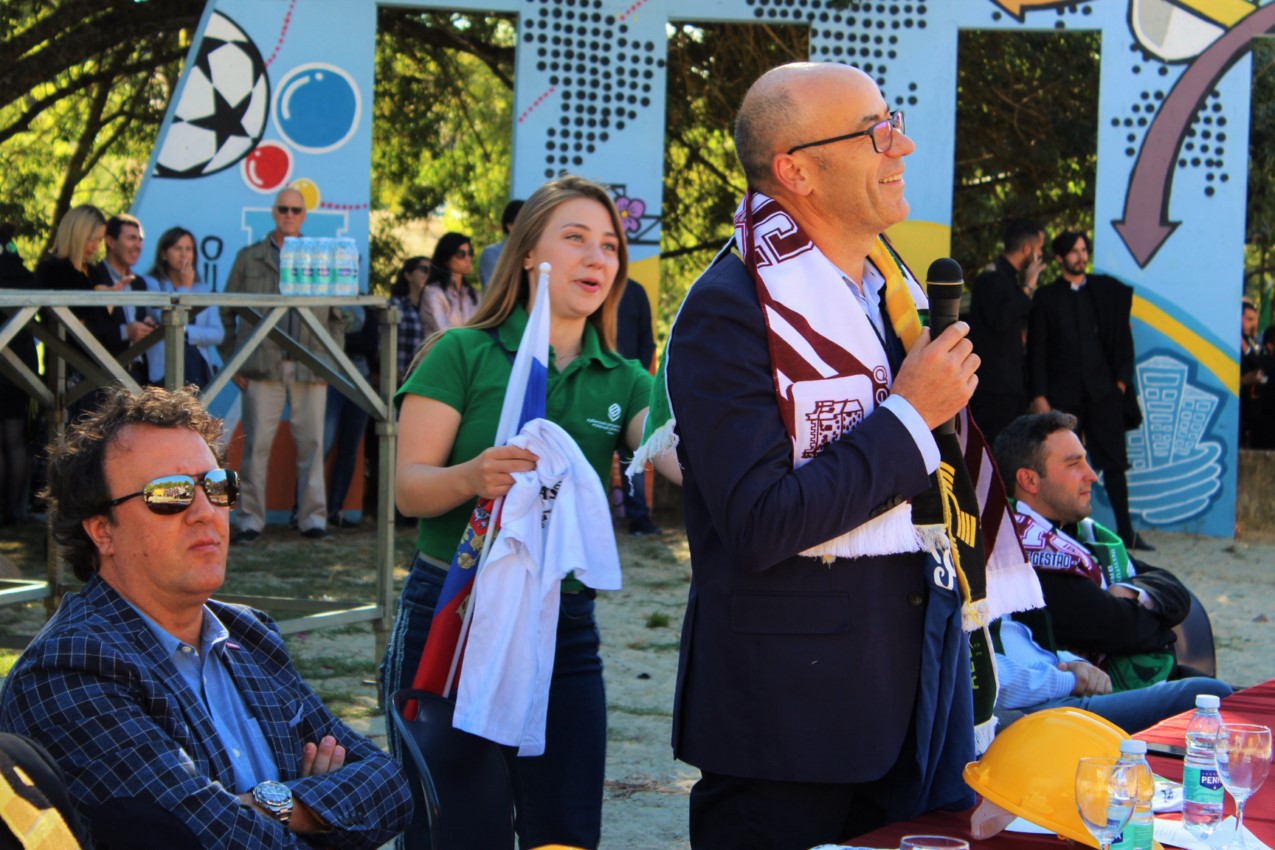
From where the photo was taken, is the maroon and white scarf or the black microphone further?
the maroon and white scarf

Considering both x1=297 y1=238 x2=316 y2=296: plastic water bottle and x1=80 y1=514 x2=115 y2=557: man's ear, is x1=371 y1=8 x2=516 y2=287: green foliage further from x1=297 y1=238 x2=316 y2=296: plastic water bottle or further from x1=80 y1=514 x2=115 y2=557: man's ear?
x1=80 y1=514 x2=115 y2=557: man's ear

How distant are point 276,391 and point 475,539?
6.78m

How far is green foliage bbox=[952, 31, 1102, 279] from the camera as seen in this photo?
13266mm

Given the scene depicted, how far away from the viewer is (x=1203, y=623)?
4934mm

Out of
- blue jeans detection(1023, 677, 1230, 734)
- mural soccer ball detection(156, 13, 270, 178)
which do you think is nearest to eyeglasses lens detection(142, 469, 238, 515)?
blue jeans detection(1023, 677, 1230, 734)

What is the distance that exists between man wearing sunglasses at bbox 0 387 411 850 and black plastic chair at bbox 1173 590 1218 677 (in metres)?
2.98

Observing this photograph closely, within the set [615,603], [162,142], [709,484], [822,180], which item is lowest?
[615,603]

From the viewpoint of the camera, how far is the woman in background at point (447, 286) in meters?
10.1

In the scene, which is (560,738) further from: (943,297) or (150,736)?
(943,297)

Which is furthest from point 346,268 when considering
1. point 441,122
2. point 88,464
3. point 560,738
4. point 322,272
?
point 441,122

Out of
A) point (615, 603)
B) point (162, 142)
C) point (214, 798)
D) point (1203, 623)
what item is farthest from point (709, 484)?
point (162, 142)

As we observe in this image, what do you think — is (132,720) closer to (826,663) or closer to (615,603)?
(826,663)

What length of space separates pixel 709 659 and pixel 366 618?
13.4 feet

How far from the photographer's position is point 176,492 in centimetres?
262
